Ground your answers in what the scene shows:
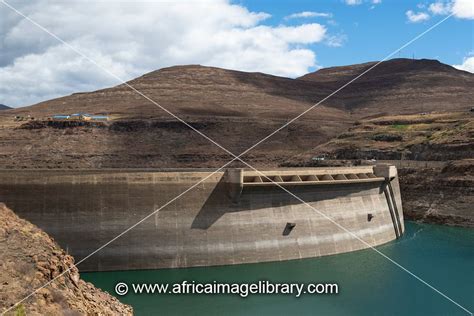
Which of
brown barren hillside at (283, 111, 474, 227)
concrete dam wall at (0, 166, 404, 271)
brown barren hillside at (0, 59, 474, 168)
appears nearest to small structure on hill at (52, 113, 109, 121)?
brown barren hillside at (0, 59, 474, 168)

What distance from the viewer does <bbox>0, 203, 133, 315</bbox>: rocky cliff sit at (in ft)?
38.4

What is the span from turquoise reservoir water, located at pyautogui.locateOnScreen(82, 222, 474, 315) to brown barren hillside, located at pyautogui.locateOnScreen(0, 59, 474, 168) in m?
47.2

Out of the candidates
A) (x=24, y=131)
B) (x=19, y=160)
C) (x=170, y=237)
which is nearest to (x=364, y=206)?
(x=170, y=237)

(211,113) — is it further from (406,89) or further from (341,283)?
(341,283)

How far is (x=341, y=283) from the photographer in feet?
89.4

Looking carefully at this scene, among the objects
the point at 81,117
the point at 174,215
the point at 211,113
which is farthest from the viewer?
the point at 211,113

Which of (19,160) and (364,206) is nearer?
(364,206)

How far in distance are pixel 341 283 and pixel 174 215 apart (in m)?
9.34

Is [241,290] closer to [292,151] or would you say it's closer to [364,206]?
[364,206]

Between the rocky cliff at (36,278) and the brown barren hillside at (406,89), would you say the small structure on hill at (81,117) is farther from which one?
the rocky cliff at (36,278)

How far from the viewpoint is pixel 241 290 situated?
25203 millimetres

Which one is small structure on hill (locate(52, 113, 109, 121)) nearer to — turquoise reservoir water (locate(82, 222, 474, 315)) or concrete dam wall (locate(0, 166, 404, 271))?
concrete dam wall (locate(0, 166, 404, 271))

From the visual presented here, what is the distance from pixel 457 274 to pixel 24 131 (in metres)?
68.2

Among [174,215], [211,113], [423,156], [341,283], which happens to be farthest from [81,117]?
[341,283]
